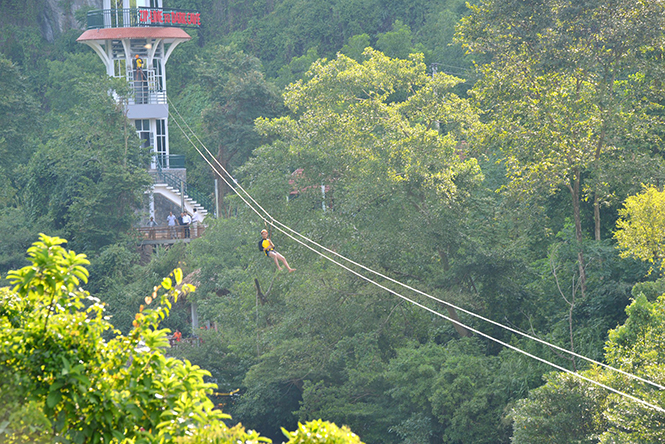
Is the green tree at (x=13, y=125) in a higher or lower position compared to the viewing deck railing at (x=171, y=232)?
higher

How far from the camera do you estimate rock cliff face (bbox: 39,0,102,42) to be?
57.0 meters

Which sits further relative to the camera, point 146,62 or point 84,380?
point 146,62

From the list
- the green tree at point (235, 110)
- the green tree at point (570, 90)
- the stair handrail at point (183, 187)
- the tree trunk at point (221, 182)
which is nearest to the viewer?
the green tree at point (570, 90)

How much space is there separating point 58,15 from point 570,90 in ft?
152

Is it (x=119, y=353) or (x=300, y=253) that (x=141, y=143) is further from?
(x=119, y=353)

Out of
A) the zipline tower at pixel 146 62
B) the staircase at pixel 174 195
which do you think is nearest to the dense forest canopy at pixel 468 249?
the staircase at pixel 174 195

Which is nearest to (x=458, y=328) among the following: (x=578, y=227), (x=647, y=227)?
(x=578, y=227)

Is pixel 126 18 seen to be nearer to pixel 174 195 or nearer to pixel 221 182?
pixel 174 195

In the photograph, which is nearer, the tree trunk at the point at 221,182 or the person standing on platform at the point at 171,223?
the person standing on platform at the point at 171,223

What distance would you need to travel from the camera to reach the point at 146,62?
137ft

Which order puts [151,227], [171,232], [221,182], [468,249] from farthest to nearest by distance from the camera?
[221,182]
[151,227]
[171,232]
[468,249]

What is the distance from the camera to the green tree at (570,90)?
19641 millimetres

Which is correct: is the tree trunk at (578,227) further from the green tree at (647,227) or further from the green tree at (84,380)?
the green tree at (84,380)

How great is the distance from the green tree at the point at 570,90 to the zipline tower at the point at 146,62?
22588mm
